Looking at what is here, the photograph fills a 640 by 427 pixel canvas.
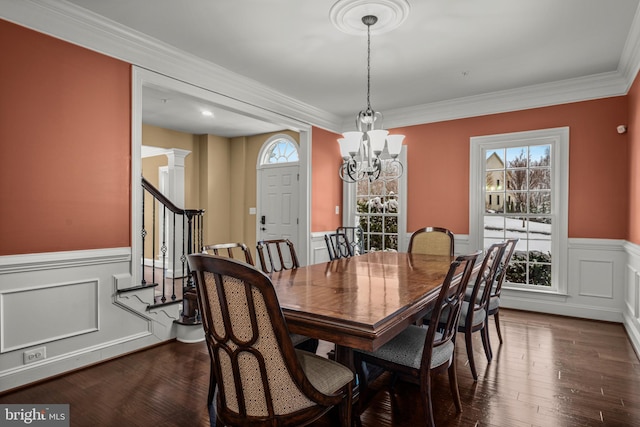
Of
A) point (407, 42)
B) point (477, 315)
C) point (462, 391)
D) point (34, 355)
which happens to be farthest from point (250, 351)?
point (407, 42)

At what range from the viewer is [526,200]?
454 centimetres

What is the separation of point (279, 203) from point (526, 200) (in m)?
3.76

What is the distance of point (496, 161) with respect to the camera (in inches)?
186

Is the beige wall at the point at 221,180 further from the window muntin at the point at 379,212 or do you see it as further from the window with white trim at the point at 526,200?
the window with white trim at the point at 526,200

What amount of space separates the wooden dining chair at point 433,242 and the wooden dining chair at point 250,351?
9.07ft

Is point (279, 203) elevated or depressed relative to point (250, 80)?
depressed

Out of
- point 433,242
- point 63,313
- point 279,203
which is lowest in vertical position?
point 63,313

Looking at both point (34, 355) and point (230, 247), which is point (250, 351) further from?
point (34, 355)

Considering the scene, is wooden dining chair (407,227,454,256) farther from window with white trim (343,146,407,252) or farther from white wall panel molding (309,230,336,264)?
white wall panel molding (309,230,336,264)

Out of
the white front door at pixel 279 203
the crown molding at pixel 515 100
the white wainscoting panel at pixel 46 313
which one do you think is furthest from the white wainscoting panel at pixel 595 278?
the white wainscoting panel at pixel 46 313

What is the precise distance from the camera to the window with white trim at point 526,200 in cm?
429

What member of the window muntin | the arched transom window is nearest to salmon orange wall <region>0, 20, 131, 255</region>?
the arched transom window

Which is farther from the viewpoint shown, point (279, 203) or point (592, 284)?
point (279, 203)

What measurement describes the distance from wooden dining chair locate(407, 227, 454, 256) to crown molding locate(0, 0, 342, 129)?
2302 millimetres
